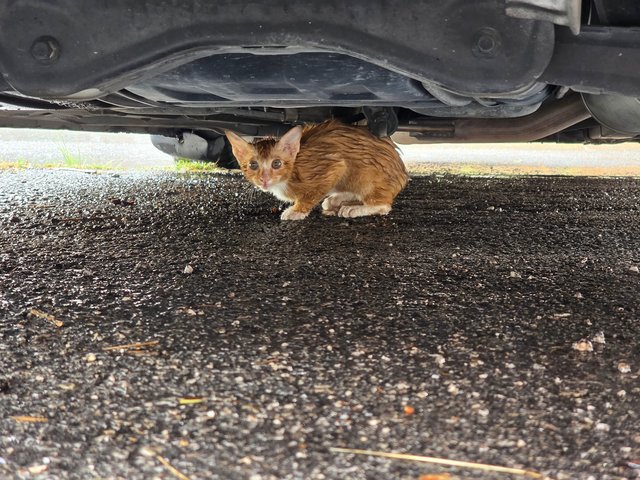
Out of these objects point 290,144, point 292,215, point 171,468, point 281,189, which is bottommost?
point 171,468

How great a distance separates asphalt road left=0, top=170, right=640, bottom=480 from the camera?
1.03 metres

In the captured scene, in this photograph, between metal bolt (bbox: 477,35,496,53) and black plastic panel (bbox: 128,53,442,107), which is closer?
metal bolt (bbox: 477,35,496,53)

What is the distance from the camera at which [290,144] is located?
331cm

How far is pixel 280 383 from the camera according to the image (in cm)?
127

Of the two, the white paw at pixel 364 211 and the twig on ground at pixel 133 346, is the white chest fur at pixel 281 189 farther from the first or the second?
the twig on ground at pixel 133 346

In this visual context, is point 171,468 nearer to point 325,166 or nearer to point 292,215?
point 292,215

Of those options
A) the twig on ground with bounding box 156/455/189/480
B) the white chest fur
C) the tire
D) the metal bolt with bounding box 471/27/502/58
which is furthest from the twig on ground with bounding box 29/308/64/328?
the tire

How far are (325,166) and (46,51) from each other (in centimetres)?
220

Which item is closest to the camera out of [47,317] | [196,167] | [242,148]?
[47,317]

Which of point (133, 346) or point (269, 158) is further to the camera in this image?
point (269, 158)

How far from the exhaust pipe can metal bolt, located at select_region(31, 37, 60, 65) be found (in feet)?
6.76

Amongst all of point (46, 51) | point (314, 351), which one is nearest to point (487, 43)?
point (314, 351)

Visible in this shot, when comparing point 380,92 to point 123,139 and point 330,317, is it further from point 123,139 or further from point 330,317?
point 123,139

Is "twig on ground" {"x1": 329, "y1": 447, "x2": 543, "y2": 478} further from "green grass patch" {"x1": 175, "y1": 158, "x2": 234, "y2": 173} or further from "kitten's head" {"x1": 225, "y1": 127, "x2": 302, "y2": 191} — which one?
"green grass patch" {"x1": 175, "y1": 158, "x2": 234, "y2": 173}
